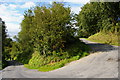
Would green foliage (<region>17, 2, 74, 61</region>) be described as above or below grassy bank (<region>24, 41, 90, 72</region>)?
above

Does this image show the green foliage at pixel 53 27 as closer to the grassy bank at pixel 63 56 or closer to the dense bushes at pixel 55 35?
the dense bushes at pixel 55 35

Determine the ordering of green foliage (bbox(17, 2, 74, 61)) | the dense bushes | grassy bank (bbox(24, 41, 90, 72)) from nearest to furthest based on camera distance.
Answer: grassy bank (bbox(24, 41, 90, 72)), the dense bushes, green foliage (bbox(17, 2, 74, 61))

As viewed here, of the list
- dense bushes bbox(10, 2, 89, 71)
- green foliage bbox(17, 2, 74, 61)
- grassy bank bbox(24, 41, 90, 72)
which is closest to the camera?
grassy bank bbox(24, 41, 90, 72)

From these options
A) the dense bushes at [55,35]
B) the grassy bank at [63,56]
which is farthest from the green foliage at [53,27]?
the grassy bank at [63,56]

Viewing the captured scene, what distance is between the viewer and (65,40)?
23875mm

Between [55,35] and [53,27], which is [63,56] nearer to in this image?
[55,35]

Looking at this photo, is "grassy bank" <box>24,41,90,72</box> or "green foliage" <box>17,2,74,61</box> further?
"green foliage" <box>17,2,74,61</box>

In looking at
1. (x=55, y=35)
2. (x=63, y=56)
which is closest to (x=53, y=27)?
(x=55, y=35)

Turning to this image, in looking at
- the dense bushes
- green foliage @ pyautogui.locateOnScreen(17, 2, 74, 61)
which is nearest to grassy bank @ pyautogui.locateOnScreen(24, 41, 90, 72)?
the dense bushes

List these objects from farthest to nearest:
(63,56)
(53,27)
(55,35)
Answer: (55,35) < (53,27) < (63,56)

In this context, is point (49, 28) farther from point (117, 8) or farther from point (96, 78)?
point (117, 8)

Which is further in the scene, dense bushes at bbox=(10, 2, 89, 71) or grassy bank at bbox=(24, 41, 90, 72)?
dense bushes at bbox=(10, 2, 89, 71)

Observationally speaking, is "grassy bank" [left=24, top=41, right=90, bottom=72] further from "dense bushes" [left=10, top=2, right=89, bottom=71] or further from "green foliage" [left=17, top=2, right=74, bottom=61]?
"green foliage" [left=17, top=2, right=74, bottom=61]

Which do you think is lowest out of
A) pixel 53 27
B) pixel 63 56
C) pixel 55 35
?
pixel 63 56
